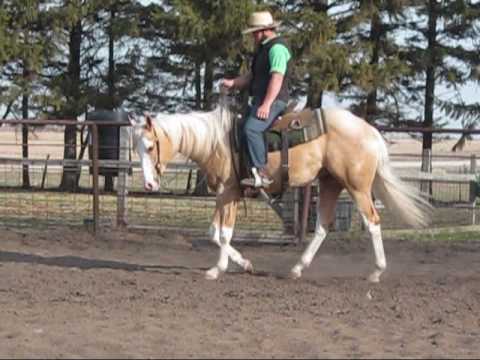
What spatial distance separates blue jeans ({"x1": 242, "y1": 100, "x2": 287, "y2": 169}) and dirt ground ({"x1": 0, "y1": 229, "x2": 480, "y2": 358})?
1160mm

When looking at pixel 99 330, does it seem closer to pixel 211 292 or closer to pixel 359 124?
pixel 211 292

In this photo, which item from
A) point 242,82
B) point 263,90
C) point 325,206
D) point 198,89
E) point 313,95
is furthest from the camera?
point 198,89

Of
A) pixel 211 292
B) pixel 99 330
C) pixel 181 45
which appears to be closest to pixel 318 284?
pixel 211 292

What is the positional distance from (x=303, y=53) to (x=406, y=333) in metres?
15.5

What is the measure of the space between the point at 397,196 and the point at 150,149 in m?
2.50

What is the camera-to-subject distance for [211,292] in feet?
23.3

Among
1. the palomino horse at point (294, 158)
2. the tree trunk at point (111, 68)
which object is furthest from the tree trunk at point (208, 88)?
the palomino horse at point (294, 158)

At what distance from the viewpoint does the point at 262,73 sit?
302 inches

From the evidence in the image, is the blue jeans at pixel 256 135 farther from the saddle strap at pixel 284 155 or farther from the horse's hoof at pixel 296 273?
the horse's hoof at pixel 296 273

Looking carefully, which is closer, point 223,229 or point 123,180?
point 223,229

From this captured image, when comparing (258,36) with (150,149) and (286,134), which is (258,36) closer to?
(286,134)

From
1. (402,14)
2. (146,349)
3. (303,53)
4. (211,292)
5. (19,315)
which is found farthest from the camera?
(402,14)

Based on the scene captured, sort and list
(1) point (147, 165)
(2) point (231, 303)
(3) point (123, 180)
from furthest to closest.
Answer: (3) point (123, 180), (1) point (147, 165), (2) point (231, 303)

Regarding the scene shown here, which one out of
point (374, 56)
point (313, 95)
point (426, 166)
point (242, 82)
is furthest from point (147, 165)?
point (374, 56)
